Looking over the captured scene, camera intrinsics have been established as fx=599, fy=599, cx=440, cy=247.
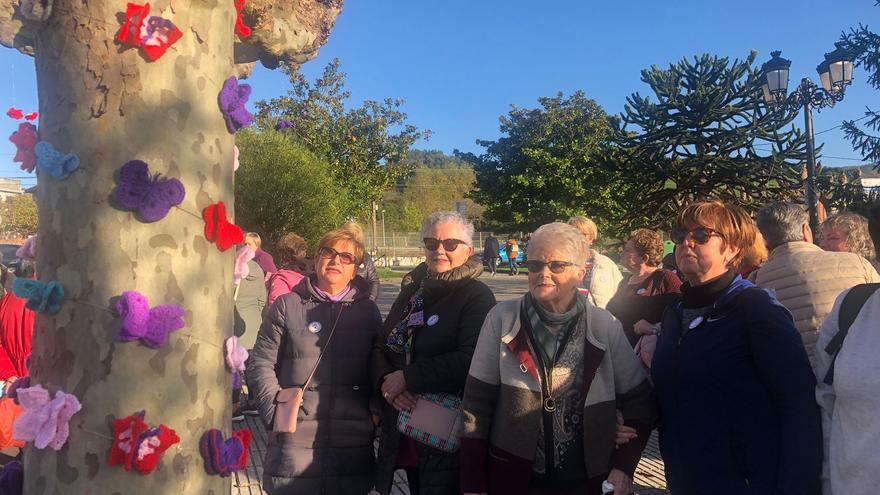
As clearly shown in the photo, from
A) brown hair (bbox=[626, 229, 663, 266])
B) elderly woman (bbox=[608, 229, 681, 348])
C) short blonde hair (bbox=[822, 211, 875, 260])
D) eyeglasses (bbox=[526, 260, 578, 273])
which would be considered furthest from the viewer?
brown hair (bbox=[626, 229, 663, 266])

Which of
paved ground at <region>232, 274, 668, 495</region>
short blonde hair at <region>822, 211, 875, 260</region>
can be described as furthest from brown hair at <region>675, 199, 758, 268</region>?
paved ground at <region>232, 274, 668, 495</region>

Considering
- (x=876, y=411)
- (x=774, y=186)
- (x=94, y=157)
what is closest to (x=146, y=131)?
(x=94, y=157)

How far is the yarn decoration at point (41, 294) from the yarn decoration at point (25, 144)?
37 centimetres

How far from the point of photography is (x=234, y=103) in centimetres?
173

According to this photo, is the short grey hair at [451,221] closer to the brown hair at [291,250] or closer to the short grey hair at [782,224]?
the short grey hair at [782,224]

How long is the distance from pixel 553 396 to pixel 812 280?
1.71m

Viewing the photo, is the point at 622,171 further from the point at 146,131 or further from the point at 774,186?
the point at 146,131

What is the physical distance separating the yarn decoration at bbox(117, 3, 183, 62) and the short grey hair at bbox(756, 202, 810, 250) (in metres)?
3.13

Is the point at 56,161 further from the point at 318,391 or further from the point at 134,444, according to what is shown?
the point at 318,391

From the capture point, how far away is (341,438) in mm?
2715

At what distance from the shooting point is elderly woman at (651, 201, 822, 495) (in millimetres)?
1902

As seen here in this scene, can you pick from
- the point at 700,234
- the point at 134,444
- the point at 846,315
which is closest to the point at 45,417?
the point at 134,444

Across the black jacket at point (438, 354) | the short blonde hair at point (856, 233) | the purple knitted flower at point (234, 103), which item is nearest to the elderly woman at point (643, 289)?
the short blonde hair at point (856, 233)

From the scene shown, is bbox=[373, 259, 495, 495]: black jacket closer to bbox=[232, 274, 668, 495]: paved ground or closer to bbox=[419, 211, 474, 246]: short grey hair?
bbox=[419, 211, 474, 246]: short grey hair
